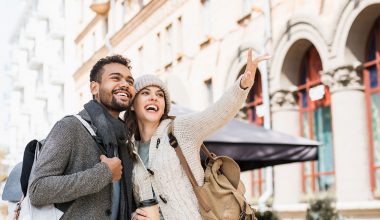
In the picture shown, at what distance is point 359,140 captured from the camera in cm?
1292

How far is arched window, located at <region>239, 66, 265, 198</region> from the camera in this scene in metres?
17.0

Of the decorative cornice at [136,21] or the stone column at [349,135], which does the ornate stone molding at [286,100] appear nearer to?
the stone column at [349,135]

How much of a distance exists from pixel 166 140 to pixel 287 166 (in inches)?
467

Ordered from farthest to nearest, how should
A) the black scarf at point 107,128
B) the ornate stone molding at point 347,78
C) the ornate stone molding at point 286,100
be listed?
the ornate stone molding at point 286,100 < the ornate stone molding at point 347,78 < the black scarf at point 107,128

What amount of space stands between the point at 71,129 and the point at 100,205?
0.42m

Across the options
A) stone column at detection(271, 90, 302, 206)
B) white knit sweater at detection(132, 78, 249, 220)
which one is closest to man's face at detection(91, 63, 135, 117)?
white knit sweater at detection(132, 78, 249, 220)

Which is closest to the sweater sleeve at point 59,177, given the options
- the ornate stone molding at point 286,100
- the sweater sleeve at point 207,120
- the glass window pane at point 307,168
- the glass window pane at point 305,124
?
the sweater sleeve at point 207,120

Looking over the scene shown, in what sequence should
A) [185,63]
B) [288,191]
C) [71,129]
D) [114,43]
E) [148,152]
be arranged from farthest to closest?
[114,43], [185,63], [288,191], [148,152], [71,129]

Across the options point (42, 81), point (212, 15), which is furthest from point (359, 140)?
point (42, 81)

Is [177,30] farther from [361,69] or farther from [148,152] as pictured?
[148,152]

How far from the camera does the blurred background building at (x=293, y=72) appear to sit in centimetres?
1295

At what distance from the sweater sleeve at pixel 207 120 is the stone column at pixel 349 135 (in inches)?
368

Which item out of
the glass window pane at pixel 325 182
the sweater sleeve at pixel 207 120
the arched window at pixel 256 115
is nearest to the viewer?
the sweater sleeve at pixel 207 120

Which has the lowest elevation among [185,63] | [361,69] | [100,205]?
[100,205]
